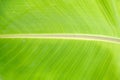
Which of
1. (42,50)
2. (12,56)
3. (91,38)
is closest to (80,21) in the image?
(91,38)

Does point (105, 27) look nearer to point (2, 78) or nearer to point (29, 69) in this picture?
point (29, 69)

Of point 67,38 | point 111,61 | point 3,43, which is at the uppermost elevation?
point 3,43

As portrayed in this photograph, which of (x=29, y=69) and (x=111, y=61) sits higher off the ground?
(x=29, y=69)
